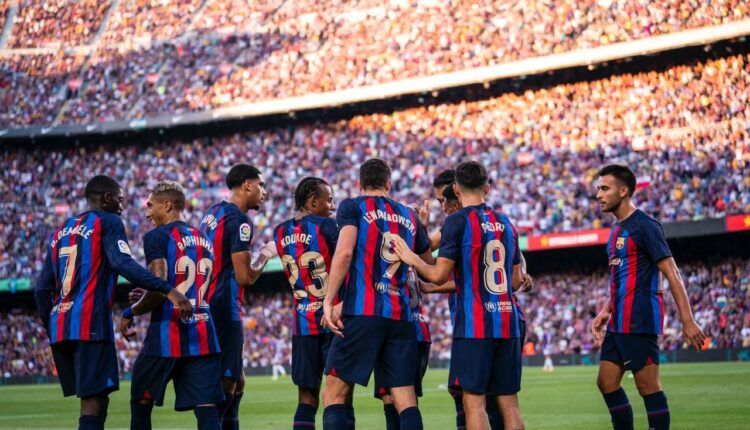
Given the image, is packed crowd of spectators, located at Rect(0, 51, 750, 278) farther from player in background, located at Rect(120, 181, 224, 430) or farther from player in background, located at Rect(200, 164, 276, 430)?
player in background, located at Rect(120, 181, 224, 430)

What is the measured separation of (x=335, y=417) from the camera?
795cm

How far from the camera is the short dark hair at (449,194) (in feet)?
33.6

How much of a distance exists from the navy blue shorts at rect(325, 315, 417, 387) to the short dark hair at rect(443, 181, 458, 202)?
228 centimetres

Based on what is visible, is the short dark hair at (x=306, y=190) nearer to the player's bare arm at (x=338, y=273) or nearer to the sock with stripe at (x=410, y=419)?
the player's bare arm at (x=338, y=273)

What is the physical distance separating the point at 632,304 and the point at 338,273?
9.28ft

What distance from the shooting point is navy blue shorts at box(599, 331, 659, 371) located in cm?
909

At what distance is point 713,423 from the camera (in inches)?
498

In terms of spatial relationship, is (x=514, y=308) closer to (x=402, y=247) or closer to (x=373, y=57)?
(x=402, y=247)

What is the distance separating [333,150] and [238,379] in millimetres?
35276

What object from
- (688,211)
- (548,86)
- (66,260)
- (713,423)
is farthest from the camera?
(548,86)

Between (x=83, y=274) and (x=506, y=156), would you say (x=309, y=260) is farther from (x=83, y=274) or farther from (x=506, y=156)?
(x=506, y=156)

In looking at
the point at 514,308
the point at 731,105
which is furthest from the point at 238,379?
the point at 731,105

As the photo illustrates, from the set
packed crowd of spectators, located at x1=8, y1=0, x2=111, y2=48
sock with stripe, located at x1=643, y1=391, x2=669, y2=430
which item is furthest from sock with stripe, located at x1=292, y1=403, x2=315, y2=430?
packed crowd of spectators, located at x1=8, y1=0, x2=111, y2=48

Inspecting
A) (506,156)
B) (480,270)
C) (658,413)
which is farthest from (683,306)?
(506,156)
